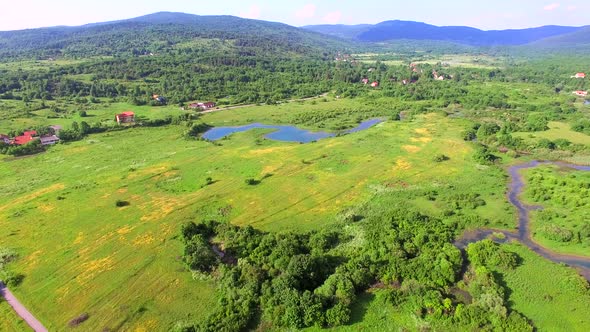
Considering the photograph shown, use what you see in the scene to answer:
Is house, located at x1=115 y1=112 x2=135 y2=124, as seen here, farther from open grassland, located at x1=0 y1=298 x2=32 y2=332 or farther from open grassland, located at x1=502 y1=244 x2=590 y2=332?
open grassland, located at x1=502 y1=244 x2=590 y2=332

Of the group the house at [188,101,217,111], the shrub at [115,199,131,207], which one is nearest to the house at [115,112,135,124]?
the house at [188,101,217,111]

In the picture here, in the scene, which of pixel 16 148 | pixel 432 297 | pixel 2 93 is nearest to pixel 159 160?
pixel 16 148

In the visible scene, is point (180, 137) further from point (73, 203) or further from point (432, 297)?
point (432, 297)

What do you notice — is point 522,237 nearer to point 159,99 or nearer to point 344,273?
point 344,273

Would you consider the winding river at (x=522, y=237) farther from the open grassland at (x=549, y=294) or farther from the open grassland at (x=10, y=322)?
the open grassland at (x=10, y=322)

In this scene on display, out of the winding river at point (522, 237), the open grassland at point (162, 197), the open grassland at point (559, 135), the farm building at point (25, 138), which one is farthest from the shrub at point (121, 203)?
the open grassland at point (559, 135)
